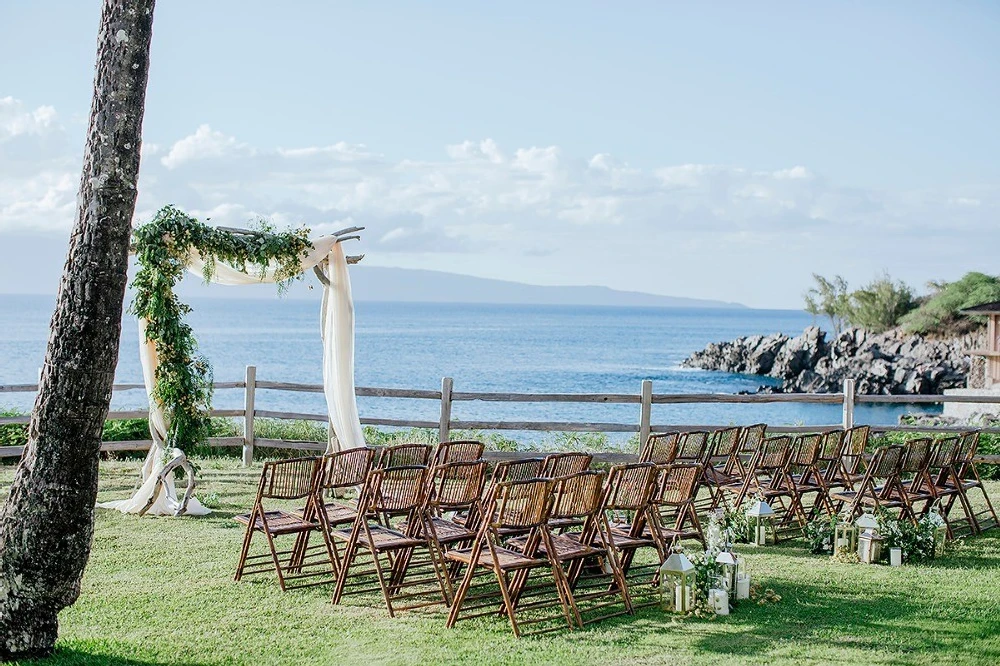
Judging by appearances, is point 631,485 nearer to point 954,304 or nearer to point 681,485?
point 681,485

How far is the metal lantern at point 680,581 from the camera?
6289mm

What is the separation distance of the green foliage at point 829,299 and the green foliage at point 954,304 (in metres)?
10.2

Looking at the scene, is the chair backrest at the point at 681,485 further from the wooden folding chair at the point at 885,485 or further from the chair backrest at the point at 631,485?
the wooden folding chair at the point at 885,485

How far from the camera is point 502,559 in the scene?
6.22 m

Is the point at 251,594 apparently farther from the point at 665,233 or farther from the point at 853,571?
the point at 665,233

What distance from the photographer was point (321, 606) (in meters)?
6.44

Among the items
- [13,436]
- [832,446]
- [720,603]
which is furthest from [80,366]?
[13,436]

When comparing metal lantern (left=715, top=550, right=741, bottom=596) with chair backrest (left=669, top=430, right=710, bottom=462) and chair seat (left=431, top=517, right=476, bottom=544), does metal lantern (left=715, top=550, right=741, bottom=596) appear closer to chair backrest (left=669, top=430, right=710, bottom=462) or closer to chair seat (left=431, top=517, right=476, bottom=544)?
chair seat (left=431, top=517, right=476, bottom=544)

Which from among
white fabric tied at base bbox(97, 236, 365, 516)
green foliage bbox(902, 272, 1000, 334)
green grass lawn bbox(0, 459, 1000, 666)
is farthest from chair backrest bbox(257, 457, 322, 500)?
green foliage bbox(902, 272, 1000, 334)

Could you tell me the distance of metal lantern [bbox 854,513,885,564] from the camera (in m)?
7.78

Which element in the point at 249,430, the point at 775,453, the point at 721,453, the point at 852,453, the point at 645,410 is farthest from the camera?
the point at 249,430

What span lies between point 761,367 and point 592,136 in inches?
920

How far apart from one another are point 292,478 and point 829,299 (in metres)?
77.0

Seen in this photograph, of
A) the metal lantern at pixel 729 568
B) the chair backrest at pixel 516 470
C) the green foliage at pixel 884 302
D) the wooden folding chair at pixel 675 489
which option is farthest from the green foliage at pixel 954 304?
the chair backrest at pixel 516 470
